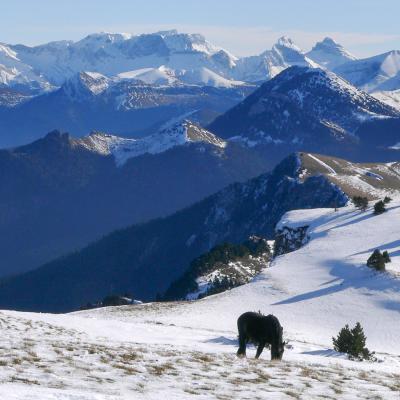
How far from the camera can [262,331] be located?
27750 mm

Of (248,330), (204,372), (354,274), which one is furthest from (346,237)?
(204,372)

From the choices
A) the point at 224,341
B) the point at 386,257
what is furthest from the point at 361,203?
the point at 224,341

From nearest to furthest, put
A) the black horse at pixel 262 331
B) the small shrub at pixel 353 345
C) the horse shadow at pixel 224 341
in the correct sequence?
1. the black horse at pixel 262 331
2. the horse shadow at pixel 224 341
3. the small shrub at pixel 353 345

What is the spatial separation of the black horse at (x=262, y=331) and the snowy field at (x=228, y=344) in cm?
87

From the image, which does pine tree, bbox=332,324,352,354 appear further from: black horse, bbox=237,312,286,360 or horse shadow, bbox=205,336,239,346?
black horse, bbox=237,312,286,360

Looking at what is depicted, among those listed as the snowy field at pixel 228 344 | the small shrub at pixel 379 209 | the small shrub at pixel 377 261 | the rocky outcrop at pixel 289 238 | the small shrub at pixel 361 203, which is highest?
the small shrub at pixel 361 203

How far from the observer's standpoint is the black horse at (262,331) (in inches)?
1080

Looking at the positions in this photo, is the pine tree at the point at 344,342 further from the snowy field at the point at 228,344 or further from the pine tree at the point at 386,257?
the pine tree at the point at 386,257

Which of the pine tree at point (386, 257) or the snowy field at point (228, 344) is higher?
the pine tree at point (386, 257)

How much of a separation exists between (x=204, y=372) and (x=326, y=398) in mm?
4441

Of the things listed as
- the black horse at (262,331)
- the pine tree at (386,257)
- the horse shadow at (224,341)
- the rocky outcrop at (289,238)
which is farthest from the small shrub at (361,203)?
the black horse at (262,331)

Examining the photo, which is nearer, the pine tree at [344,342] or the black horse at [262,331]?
the black horse at [262,331]

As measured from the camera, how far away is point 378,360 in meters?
38.2

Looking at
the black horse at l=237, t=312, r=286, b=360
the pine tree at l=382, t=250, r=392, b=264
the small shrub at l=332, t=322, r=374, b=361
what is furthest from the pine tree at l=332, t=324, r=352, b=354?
the pine tree at l=382, t=250, r=392, b=264
